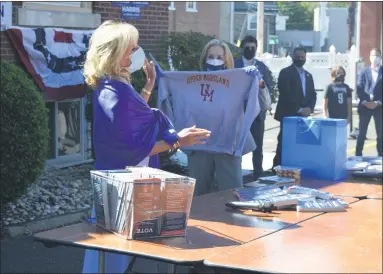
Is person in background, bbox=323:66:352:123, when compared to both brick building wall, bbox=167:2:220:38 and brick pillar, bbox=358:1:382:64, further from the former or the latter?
brick pillar, bbox=358:1:382:64

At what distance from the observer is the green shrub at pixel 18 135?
6984 mm

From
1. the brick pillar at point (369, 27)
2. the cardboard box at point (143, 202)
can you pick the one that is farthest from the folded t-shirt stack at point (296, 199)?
the brick pillar at point (369, 27)

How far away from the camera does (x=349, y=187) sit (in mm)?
5215

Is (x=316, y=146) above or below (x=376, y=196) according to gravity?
above

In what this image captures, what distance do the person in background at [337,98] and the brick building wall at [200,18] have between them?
36.0 ft

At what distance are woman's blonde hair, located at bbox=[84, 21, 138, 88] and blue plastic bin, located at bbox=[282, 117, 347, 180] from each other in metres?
1.91

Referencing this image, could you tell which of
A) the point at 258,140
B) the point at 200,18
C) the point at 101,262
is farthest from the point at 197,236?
the point at 200,18

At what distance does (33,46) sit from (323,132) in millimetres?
4852

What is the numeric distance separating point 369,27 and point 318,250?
2458cm

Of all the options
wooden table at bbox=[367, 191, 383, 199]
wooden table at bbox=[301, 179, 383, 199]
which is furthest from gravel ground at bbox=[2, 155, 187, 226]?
wooden table at bbox=[367, 191, 383, 199]

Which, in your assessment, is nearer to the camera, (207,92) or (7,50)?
(207,92)

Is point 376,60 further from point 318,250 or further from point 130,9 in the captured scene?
point 318,250

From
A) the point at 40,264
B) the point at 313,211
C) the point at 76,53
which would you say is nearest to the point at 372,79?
the point at 76,53

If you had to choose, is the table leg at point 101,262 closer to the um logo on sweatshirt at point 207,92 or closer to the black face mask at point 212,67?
the um logo on sweatshirt at point 207,92
